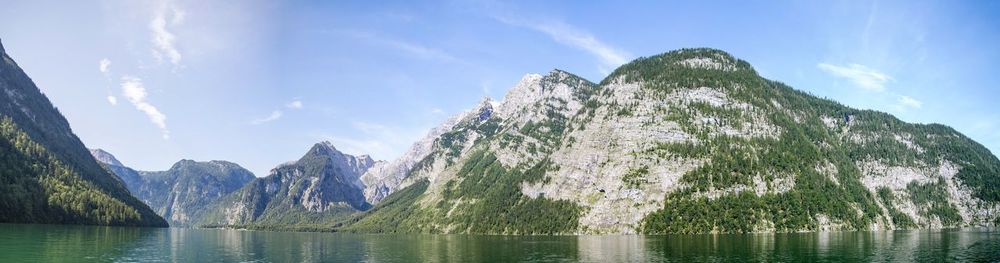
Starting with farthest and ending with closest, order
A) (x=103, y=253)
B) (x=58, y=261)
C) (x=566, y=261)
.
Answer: (x=103, y=253) → (x=566, y=261) → (x=58, y=261)

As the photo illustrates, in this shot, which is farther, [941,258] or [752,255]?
[752,255]

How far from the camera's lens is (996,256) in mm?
93875

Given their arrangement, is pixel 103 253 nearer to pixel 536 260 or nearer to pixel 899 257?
pixel 536 260

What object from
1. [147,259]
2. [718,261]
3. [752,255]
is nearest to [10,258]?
[147,259]

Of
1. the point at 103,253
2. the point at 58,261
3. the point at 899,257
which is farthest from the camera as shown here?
the point at 103,253

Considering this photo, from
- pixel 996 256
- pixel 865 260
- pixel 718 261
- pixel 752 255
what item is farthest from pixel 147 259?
pixel 996 256

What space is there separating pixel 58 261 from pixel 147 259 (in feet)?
57.5

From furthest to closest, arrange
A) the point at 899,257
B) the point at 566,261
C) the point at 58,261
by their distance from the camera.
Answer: the point at 566,261 < the point at 899,257 < the point at 58,261

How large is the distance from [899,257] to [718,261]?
32.4 m

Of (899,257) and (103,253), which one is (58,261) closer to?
(103,253)

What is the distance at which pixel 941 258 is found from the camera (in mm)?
93812

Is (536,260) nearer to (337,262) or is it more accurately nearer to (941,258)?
(337,262)

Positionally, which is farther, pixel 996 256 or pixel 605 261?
pixel 605 261

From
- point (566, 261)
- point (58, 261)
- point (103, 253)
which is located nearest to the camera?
point (58, 261)
